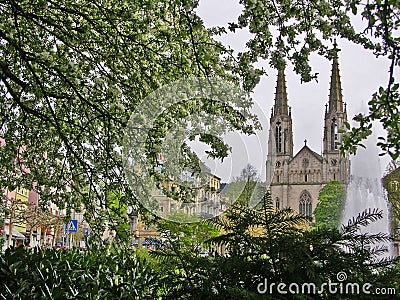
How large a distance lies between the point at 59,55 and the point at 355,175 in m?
60.1

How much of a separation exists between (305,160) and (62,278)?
89.3 meters

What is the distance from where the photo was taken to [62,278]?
5.26 metres

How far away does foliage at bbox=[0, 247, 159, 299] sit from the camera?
475 cm

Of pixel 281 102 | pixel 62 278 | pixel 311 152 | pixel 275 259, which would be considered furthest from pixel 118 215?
pixel 311 152

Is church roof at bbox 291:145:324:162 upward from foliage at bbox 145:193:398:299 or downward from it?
upward

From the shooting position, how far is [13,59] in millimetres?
6832

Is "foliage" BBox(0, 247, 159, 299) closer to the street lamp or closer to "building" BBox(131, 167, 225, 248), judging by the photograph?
the street lamp

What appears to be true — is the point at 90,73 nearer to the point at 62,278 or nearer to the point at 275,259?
the point at 62,278

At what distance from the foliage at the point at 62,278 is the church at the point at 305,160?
77744 millimetres

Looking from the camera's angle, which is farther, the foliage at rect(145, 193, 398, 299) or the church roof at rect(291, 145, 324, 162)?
the church roof at rect(291, 145, 324, 162)

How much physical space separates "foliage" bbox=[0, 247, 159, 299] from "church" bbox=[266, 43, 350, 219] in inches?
3061

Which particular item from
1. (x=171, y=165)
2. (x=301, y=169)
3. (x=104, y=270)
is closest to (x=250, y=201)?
(x=171, y=165)

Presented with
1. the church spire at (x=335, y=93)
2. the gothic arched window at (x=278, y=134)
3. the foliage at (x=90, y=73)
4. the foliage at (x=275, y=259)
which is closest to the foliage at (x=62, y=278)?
the foliage at (x=90, y=73)

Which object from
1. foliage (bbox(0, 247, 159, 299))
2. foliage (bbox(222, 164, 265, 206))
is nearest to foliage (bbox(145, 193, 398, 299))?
foliage (bbox(222, 164, 265, 206))
